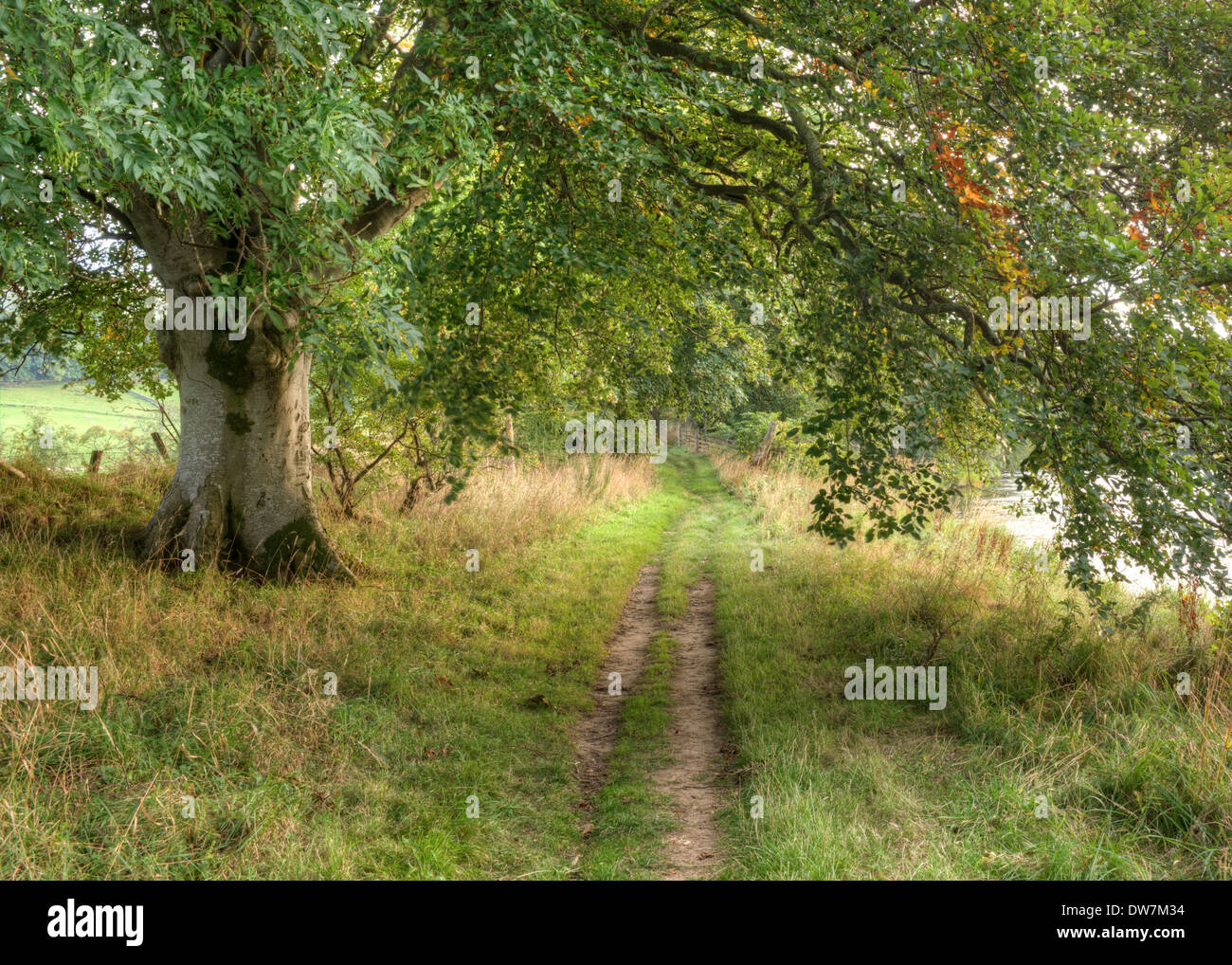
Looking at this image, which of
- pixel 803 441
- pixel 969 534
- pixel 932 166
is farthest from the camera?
pixel 803 441

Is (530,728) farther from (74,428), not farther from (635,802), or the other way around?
(74,428)

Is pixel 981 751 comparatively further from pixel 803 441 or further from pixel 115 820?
pixel 803 441

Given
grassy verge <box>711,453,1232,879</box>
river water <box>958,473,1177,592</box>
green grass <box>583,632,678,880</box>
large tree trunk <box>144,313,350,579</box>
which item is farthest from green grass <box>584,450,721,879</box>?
river water <box>958,473,1177,592</box>

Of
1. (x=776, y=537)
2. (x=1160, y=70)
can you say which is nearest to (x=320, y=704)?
(x=1160, y=70)

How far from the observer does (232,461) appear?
9031 millimetres

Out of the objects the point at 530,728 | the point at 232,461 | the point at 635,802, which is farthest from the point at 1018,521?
the point at 232,461

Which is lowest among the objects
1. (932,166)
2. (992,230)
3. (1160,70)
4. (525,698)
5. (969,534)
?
(525,698)

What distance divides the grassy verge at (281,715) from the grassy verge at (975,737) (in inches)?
66.1

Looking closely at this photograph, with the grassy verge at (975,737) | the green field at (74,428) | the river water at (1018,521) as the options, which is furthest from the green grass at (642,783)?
the green field at (74,428)

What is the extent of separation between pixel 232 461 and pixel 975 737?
818 centimetres

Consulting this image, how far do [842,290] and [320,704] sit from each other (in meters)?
5.56

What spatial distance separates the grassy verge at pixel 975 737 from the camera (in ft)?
15.3

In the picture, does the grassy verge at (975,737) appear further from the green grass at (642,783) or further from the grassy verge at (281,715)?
the grassy verge at (281,715)
